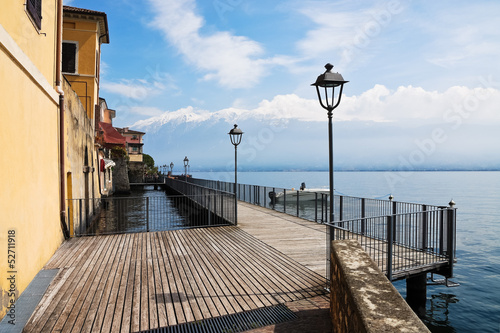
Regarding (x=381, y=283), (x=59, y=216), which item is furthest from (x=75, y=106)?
(x=381, y=283)

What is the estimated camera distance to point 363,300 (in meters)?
2.93

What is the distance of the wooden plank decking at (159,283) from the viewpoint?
180 inches

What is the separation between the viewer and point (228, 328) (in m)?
4.26

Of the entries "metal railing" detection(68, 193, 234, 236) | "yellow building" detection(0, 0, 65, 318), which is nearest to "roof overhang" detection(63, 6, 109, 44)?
"metal railing" detection(68, 193, 234, 236)

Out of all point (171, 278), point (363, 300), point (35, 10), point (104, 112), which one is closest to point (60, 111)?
point (35, 10)

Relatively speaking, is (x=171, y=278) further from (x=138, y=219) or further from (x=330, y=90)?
(x=138, y=219)

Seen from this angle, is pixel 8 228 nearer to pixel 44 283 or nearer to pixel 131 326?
pixel 44 283

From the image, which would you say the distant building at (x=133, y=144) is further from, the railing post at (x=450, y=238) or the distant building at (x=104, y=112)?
the railing post at (x=450, y=238)

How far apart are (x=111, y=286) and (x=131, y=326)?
1683 mm

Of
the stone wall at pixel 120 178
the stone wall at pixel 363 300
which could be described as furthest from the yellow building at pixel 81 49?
Result: the stone wall at pixel 120 178

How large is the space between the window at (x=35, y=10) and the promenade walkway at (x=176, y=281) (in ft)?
15.8

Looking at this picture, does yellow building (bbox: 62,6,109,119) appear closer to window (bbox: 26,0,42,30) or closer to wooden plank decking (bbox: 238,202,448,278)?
wooden plank decking (bbox: 238,202,448,278)

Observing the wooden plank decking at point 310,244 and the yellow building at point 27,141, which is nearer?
the yellow building at point 27,141

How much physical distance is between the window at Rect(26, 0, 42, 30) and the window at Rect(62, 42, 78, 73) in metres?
15.4
